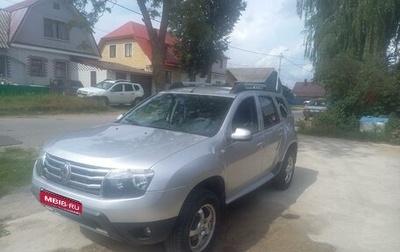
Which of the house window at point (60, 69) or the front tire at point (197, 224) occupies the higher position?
the house window at point (60, 69)

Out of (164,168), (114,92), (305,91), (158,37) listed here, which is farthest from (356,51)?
(305,91)

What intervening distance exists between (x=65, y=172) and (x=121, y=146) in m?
0.56

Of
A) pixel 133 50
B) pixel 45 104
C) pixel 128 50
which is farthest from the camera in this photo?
pixel 128 50

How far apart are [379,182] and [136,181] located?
19.4 ft

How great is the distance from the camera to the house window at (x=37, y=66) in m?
24.4

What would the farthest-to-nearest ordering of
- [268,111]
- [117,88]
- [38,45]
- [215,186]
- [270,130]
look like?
[38,45] → [117,88] → [268,111] → [270,130] → [215,186]

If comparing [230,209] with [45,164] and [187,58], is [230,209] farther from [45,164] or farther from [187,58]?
[187,58]

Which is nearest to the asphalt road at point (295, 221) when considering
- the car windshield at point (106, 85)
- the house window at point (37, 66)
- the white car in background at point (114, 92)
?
the white car in background at point (114, 92)

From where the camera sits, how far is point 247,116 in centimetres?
464

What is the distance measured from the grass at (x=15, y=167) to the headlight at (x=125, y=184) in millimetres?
2849

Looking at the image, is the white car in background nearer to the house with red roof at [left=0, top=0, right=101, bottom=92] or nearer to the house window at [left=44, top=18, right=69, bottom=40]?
the house with red roof at [left=0, top=0, right=101, bottom=92]

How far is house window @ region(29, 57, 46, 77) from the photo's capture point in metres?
24.4

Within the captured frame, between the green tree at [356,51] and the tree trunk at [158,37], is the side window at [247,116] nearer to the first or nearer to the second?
the tree trunk at [158,37]

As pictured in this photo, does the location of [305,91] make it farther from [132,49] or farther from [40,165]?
[40,165]
